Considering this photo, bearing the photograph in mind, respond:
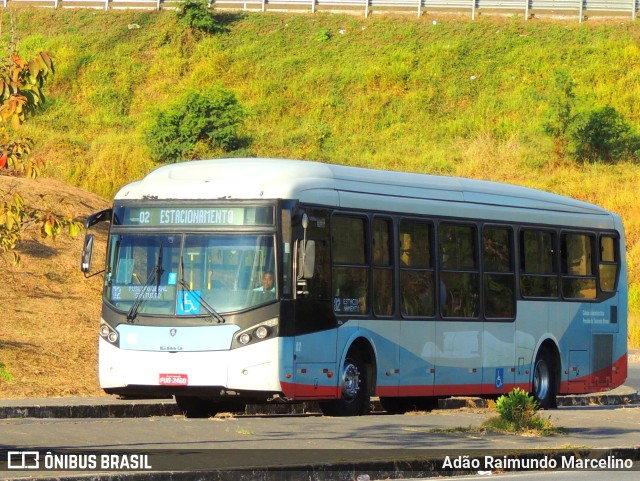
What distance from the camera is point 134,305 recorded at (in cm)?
1588

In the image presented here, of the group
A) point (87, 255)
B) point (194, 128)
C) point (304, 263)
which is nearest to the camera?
point (304, 263)

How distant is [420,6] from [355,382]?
46.5m

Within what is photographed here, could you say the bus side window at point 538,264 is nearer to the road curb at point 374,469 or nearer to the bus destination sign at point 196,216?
the bus destination sign at point 196,216

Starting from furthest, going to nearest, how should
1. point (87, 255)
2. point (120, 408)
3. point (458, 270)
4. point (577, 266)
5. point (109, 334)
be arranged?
point (577, 266), point (458, 270), point (120, 408), point (87, 255), point (109, 334)

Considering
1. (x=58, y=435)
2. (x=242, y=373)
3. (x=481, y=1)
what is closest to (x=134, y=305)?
(x=242, y=373)

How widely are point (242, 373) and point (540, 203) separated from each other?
23.7 ft

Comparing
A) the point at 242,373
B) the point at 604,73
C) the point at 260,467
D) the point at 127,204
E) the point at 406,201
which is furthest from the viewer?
the point at 604,73

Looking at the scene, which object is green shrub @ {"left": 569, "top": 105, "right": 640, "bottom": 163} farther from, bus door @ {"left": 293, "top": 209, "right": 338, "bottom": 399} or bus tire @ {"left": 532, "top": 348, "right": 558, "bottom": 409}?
bus door @ {"left": 293, "top": 209, "right": 338, "bottom": 399}

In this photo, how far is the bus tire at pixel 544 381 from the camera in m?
20.1

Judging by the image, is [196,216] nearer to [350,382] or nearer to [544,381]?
[350,382]

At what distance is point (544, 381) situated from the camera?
20.3m

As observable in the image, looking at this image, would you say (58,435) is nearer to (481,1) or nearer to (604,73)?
(604,73)

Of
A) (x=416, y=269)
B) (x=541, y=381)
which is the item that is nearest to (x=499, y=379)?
(x=541, y=381)

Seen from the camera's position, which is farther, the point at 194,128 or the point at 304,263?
the point at 194,128
